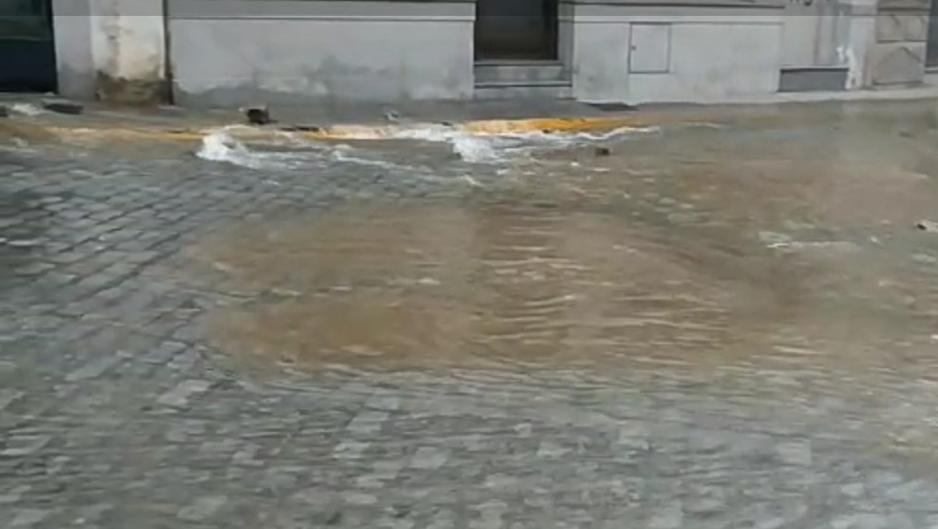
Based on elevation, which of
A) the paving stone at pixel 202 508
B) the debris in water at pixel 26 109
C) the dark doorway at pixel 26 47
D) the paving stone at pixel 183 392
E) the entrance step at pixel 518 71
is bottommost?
the paving stone at pixel 202 508

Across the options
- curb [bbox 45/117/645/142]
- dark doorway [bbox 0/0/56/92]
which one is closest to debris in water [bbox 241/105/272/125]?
curb [bbox 45/117/645/142]

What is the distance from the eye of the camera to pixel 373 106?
12461 mm

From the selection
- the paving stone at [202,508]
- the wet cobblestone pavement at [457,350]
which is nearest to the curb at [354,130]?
the wet cobblestone pavement at [457,350]

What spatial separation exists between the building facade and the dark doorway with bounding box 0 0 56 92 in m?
0.01

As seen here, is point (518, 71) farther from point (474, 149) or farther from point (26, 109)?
point (26, 109)

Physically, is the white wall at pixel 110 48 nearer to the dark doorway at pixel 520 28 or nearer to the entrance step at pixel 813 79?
the dark doorway at pixel 520 28

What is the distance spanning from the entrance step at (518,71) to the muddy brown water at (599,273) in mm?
3543

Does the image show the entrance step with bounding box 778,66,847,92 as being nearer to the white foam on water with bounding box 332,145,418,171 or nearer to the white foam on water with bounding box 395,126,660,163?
the white foam on water with bounding box 395,126,660,163

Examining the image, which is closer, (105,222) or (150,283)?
(150,283)

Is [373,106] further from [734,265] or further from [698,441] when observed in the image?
[698,441]

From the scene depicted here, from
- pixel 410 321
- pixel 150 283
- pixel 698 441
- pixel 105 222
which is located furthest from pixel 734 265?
pixel 105 222

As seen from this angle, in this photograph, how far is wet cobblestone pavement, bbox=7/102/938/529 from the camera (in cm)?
393

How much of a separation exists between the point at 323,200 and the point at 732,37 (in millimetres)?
7712

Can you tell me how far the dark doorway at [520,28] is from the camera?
14047 mm
